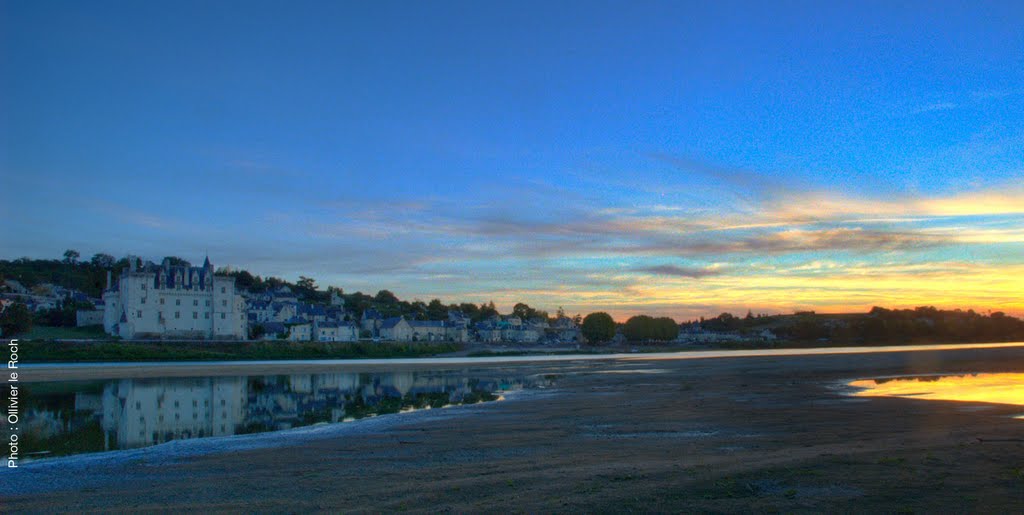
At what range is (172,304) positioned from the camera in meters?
104

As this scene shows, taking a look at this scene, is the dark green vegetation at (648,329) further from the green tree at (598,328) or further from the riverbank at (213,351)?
the riverbank at (213,351)

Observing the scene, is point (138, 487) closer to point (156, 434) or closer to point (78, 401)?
point (156, 434)

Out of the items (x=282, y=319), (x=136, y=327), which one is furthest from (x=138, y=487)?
(x=282, y=319)

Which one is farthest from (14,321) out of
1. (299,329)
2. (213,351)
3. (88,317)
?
(299,329)

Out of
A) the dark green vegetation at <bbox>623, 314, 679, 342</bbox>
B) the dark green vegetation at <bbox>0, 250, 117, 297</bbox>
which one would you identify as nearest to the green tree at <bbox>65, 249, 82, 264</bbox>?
the dark green vegetation at <bbox>0, 250, 117, 297</bbox>

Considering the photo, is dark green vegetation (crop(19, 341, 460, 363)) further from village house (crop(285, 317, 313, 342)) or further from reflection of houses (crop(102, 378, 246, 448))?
reflection of houses (crop(102, 378, 246, 448))

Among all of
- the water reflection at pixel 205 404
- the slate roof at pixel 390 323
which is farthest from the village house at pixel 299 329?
the water reflection at pixel 205 404

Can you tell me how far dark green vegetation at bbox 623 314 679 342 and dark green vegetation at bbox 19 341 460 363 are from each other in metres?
86.8

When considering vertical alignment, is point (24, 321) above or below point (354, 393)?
above

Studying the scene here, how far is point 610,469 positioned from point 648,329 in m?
183

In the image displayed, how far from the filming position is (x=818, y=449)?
14250 mm

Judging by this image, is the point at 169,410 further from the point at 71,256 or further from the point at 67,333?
the point at 71,256

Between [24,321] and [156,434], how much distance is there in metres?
71.8

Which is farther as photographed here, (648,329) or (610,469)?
(648,329)
